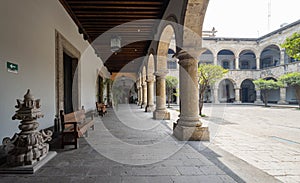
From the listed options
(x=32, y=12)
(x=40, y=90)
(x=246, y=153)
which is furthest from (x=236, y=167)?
(x=32, y=12)

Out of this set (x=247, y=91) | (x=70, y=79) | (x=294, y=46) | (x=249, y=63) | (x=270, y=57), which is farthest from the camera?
(x=249, y=63)

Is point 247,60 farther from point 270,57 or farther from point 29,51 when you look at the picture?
point 29,51

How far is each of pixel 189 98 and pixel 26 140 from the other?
9.84ft

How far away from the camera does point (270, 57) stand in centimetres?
2377

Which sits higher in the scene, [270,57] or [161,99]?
[270,57]

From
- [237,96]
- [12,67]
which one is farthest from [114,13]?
[237,96]

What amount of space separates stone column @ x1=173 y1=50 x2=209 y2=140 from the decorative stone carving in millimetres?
2609

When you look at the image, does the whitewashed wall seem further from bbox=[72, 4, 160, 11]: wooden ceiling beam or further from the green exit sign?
bbox=[72, 4, 160, 11]: wooden ceiling beam

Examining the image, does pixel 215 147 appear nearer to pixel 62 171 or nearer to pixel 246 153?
pixel 246 153

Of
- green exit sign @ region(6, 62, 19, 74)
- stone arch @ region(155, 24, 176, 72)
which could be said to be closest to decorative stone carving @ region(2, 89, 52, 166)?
green exit sign @ region(6, 62, 19, 74)

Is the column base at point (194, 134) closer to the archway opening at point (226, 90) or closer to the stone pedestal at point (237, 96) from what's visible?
the stone pedestal at point (237, 96)

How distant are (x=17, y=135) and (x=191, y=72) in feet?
10.7

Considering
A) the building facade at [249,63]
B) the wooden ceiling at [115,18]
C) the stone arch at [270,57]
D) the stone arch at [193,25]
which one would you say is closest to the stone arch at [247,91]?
the building facade at [249,63]

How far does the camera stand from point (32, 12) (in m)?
3.41
